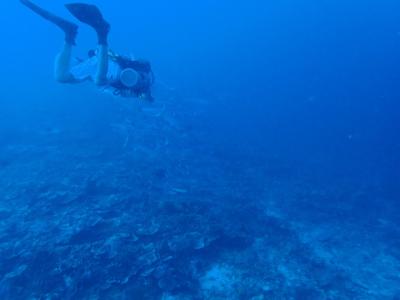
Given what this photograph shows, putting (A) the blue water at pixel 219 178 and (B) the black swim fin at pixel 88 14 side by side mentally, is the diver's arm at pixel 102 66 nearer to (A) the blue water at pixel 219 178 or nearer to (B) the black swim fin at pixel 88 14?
(B) the black swim fin at pixel 88 14

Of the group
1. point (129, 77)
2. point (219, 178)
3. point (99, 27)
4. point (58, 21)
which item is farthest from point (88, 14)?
point (219, 178)

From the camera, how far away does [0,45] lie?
49.8 m

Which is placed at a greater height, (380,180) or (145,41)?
(145,41)

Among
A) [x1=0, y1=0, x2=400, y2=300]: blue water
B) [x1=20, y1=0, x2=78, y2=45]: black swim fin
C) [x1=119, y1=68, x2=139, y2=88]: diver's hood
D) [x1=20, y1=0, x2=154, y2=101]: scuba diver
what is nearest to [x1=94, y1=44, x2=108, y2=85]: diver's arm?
[x1=20, y1=0, x2=154, y2=101]: scuba diver

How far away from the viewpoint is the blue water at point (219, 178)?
7.66m

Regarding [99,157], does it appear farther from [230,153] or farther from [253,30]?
[253,30]

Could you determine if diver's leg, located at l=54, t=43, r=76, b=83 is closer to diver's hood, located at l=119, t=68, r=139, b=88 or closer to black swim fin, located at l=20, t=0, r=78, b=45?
black swim fin, located at l=20, t=0, r=78, b=45

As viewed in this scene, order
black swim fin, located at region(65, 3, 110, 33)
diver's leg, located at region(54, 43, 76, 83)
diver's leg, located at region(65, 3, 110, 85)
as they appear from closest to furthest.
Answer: black swim fin, located at region(65, 3, 110, 33) → diver's leg, located at region(65, 3, 110, 85) → diver's leg, located at region(54, 43, 76, 83)

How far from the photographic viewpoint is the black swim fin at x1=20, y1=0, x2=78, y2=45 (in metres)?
6.48

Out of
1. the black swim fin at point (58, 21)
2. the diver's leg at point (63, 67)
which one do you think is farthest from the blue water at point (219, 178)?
the black swim fin at point (58, 21)

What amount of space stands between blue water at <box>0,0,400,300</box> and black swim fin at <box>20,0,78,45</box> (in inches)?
182

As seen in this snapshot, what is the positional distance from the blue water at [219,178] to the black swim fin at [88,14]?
4.86 meters

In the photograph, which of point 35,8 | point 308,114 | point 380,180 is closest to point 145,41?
point 308,114

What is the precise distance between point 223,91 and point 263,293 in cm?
1810
